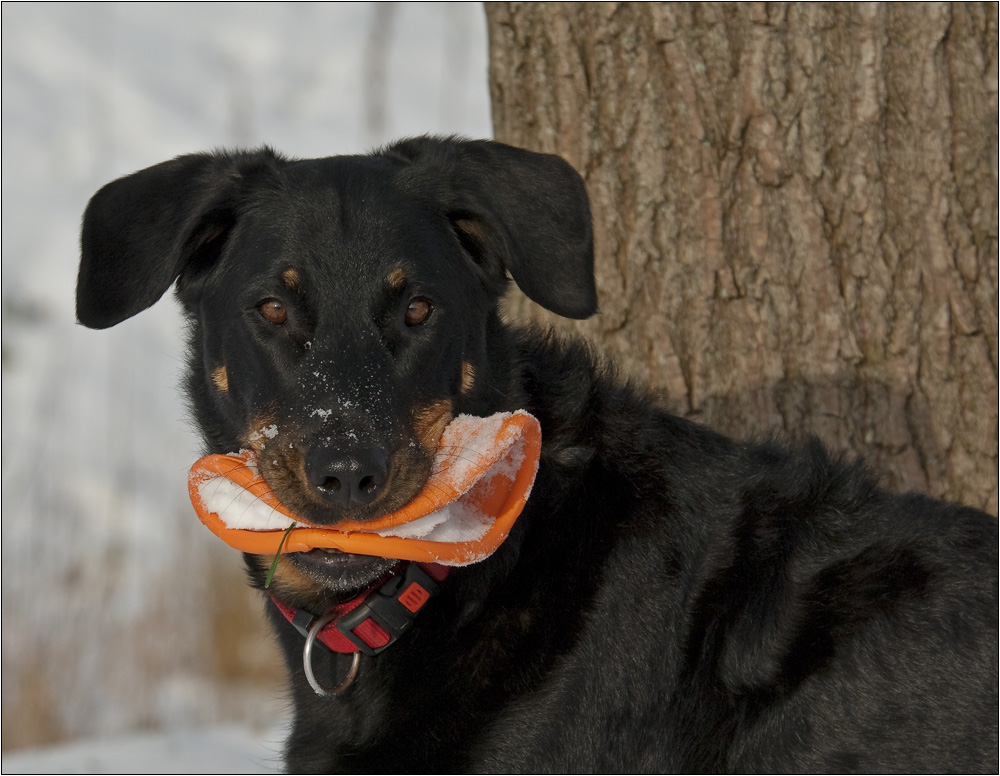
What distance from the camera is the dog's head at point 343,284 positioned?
247 centimetres

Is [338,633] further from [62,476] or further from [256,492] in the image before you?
[62,476]

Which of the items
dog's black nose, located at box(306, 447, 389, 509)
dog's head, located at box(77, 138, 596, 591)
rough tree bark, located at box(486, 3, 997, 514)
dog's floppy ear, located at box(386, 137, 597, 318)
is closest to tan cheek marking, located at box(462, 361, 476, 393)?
dog's head, located at box(77, 138, 596, 591)

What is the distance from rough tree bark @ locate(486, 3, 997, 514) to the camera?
375 centimetres

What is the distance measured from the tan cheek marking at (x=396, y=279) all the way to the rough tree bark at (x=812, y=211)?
5.03 feet

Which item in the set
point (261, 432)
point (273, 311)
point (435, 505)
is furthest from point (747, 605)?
point (273, 311)

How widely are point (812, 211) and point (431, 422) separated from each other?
1.96 meters

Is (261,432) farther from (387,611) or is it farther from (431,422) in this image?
(387,611)

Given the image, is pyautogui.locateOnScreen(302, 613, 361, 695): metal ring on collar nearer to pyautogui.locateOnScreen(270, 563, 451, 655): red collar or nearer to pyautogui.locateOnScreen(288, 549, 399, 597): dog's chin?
pyautogui.locateOnScreen(270, 563, 451, 655): red collar

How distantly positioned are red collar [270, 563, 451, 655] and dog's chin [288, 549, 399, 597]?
5 centimetres

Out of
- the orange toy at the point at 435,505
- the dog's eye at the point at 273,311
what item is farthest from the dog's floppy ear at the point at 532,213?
the dog's eye at the point at 273,311

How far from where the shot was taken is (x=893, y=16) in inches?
147

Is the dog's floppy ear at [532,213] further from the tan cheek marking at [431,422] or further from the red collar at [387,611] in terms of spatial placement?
the red collar at [387,611]

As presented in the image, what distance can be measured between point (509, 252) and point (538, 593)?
0.92m

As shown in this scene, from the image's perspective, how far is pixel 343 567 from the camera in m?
2.62
